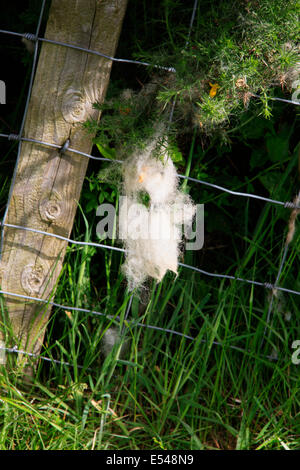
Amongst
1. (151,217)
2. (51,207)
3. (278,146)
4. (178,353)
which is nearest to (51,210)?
(51,207)

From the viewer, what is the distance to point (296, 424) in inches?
60.9

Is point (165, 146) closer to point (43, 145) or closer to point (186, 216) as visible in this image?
point (186, 216)

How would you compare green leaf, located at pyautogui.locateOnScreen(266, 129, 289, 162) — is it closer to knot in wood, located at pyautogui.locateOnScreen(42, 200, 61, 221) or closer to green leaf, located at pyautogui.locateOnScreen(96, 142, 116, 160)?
green leaf, located at pyautogui.locateOnScreen(96, 142, 116, 160)

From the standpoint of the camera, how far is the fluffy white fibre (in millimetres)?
1496

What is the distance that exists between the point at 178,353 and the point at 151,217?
1.59 feet

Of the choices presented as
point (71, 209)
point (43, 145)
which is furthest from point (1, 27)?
point (71, 209)

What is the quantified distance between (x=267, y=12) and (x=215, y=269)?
997 mm

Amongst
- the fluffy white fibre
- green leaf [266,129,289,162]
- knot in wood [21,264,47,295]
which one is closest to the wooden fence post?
knot in wood [21,264,47,295]

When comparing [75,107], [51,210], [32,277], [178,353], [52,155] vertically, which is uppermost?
[75,107]

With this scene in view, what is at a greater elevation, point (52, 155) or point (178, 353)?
point (52, 155)

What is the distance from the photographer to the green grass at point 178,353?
1516mm

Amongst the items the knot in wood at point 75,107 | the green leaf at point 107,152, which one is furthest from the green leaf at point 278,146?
the knot in wood at point 75,107

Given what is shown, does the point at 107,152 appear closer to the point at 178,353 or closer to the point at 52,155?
the point at 52,155

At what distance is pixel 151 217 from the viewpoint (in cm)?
154
